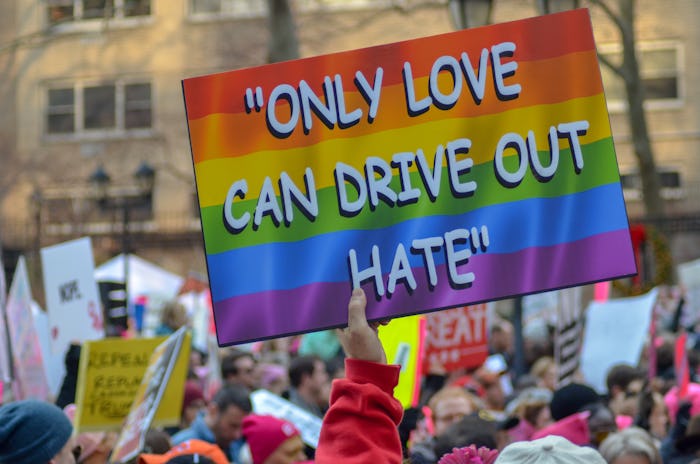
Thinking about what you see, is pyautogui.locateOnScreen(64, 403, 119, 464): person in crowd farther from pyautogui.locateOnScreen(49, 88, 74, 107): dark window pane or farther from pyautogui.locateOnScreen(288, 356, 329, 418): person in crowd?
pyautogui.locateOnScreen(49, 88, 74, 107): dark window pane

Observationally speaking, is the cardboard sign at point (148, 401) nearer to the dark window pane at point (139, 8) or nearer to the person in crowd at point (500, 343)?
the person in crowd at point (500, 343)

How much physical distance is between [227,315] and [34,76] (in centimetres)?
3308

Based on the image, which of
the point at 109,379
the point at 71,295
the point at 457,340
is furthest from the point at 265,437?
the point at 457,340

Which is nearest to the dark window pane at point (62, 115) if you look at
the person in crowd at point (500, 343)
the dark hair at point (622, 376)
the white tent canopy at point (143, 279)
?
the white tent canopy at point (143, 279)

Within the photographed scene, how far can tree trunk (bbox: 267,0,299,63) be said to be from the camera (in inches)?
836

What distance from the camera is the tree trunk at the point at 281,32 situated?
21.2 m

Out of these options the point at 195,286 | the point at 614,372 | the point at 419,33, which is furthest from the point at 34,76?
the point at 614,372

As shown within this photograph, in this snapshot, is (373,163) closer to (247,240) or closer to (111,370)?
(247,240)

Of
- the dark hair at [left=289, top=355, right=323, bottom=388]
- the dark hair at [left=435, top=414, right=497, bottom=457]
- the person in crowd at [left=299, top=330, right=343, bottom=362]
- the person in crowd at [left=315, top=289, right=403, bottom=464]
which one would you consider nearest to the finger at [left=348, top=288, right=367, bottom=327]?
the person in crowd at [left=315, top=289, right=403, bottom=464]

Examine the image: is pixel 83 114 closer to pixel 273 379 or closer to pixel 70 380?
pixel 273 379

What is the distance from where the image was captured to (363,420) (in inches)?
121

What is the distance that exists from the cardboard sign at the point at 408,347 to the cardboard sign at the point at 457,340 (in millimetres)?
2676

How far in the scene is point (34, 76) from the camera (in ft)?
117

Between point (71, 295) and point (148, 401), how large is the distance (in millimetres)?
3502
